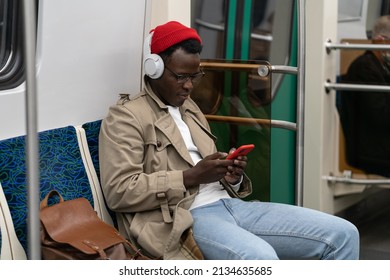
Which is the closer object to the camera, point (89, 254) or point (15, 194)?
point (89, 254)

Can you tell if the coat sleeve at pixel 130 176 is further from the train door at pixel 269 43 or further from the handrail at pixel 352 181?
the handrail at pixel 352 181

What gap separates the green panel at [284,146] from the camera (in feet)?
14.8

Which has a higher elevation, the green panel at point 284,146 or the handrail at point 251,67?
the handrail at point 251,67

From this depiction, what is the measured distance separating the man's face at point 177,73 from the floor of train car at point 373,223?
6.86 ft

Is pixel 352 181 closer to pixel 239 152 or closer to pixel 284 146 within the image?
pixel 284 146

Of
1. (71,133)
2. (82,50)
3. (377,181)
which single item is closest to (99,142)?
(71,133)

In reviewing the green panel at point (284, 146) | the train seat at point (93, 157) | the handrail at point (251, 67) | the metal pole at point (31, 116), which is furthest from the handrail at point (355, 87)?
the metal pole at point (31, 116)

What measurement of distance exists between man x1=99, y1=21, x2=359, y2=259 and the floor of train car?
176 cm

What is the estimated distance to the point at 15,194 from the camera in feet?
9.25

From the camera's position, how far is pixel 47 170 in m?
3.01

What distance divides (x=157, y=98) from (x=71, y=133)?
375 millimetres

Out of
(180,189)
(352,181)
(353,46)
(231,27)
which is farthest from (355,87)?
(180,189)

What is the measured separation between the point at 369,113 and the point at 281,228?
2.42m
